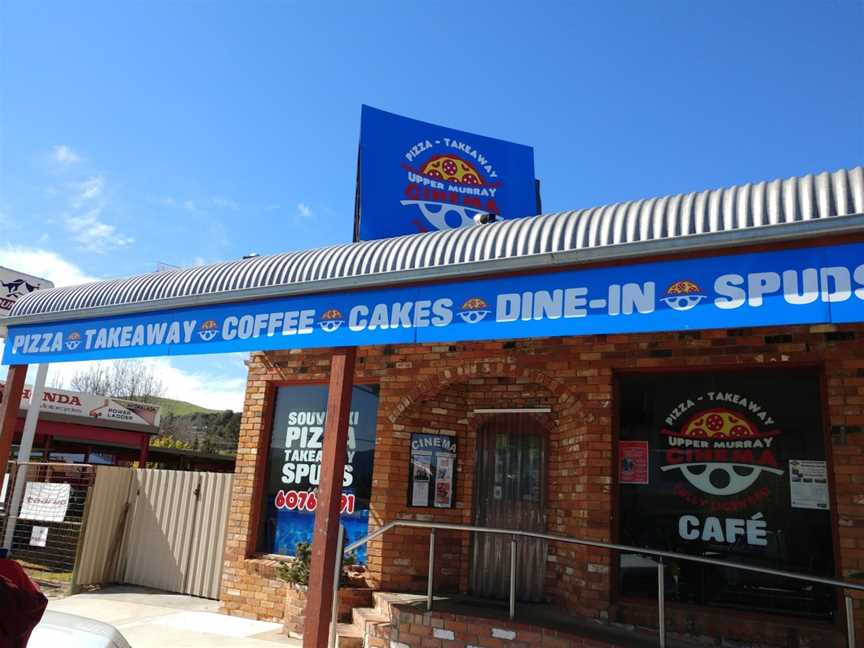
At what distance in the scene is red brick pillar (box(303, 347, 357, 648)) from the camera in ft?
19.8

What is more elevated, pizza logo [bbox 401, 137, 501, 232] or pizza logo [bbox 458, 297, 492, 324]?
pizza logo [bbox 401, 137, 501, 232]

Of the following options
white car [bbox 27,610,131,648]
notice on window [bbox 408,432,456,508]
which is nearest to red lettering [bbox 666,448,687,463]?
notice on window [bbox 408,432,456,508]

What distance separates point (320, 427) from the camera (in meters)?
9.22

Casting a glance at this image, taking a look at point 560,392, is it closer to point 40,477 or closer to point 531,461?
point 531,461

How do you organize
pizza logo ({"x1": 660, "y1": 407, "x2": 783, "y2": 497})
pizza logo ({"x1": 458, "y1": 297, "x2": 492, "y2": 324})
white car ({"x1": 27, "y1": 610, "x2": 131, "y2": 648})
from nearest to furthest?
white car ({"x1": 27, "y1": 610, "x2": 131, "y2": 648}) < pizza logo ({"x1": 458, "y1": 297, "x2": 492, "y2": 324}) < pizza logo ({"x1": 660, "y1": 407, "x2": 783, "y2": 497})

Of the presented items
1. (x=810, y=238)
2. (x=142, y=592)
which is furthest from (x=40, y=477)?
(x=810, y=238)

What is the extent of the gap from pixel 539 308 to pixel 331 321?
1900 millimetres

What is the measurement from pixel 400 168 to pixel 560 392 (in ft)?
17.6

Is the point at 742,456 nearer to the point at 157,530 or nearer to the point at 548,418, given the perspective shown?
the point at 548,418

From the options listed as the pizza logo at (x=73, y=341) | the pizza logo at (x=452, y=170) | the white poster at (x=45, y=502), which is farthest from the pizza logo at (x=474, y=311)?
the white poster at (x=45, y=502)

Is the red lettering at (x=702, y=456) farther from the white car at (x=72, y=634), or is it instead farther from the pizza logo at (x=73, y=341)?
the pizza logo at (x=73, y=341)

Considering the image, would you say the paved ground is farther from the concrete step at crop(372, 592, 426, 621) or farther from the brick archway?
the brick archway

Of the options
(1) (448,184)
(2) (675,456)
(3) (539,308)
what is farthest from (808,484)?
(1) (448,184)

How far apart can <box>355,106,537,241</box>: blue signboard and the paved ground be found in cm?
544
